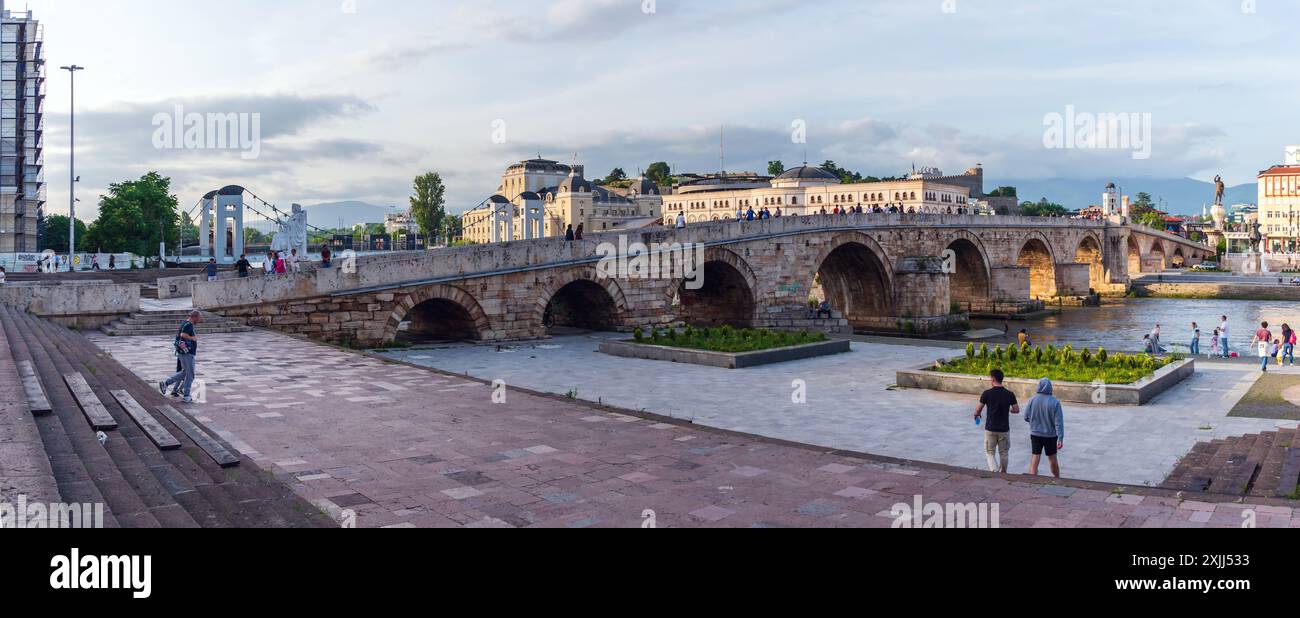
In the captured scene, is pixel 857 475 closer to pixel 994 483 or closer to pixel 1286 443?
pixel 994 483

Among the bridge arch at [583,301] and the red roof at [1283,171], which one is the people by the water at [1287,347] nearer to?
the bridge arch at [583,301]

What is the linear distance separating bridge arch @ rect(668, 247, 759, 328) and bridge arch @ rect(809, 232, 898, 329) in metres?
6.54

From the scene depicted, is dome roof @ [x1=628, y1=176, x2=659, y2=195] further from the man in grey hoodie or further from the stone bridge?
the man in grey hoodie

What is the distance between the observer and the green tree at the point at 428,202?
262 ft

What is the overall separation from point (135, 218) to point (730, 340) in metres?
45.9

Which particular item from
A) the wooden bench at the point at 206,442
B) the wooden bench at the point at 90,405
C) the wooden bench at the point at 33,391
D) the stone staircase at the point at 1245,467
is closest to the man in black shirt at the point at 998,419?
the stone staircase at the point at 1245,467

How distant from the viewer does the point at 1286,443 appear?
28.2 ft

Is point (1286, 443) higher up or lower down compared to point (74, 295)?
lower down

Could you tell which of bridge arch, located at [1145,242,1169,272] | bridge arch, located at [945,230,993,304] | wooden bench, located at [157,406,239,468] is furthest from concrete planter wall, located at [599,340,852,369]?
bridge arch, located at [1145,242,1169,272]

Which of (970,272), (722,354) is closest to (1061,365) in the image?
(722,354)

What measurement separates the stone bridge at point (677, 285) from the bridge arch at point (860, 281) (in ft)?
0.21
